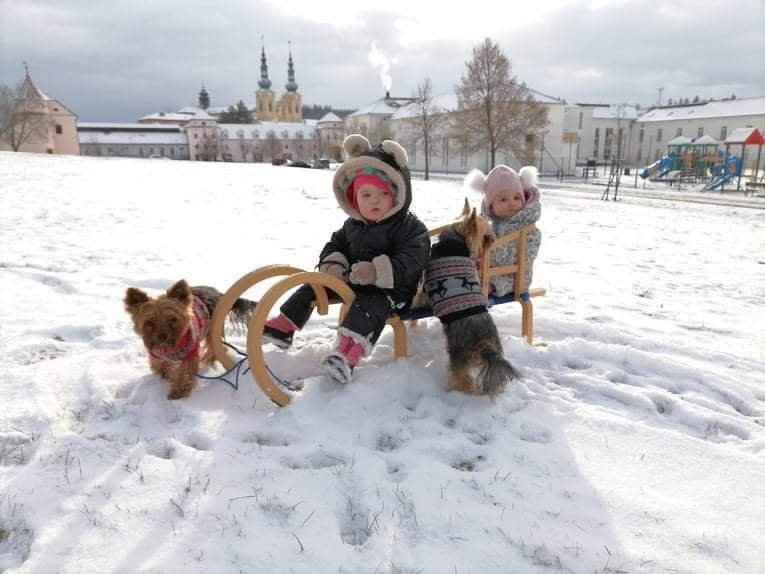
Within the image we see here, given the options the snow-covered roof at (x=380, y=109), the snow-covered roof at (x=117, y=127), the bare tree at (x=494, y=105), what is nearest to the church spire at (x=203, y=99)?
the snow-covered roof at (x=117, y=127)

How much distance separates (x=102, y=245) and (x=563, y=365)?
22.2 feet

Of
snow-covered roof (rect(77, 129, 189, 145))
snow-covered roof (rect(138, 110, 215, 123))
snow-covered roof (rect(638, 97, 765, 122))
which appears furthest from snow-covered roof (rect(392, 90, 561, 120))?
snow-covered roof (rect(138, 110, 215, 123))

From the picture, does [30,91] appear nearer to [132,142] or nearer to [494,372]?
[132,142]

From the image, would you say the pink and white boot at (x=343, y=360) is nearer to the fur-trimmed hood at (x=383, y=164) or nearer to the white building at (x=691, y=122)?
the fur-trimmed hood at (x=383, y=164)

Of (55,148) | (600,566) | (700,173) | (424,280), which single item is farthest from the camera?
(55,148)

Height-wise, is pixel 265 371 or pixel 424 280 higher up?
pixel 424 280

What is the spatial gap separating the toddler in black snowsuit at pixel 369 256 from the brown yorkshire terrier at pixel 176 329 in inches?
18.2

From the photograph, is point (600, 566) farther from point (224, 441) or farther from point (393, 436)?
point (224, 441)

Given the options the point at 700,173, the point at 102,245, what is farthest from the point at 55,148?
the point at 700,173

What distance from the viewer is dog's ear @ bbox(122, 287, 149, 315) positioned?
2908 mm

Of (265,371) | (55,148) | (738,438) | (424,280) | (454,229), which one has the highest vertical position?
(55,148)

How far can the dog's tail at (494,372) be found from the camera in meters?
3.01

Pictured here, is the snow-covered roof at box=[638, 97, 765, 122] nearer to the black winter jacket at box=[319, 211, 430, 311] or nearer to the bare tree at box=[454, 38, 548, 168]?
the bare tree at box=[454, 38, 548, 168]

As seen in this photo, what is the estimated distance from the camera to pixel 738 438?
9.47 ft
